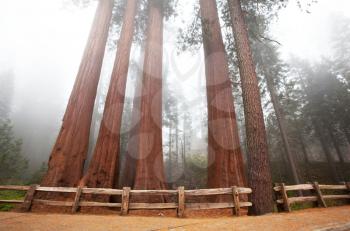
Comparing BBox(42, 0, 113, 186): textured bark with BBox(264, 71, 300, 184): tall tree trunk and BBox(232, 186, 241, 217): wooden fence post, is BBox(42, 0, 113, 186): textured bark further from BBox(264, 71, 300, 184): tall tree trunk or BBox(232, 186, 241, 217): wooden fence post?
BBox(264, 71, 300, 184): tall tree trunk

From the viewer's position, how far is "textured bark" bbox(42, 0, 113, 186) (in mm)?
8211

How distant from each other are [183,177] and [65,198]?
1992 centimetres

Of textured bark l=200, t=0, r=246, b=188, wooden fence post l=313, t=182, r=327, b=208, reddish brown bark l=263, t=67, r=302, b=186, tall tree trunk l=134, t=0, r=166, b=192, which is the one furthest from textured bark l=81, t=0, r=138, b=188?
reddish brown bark l=263, t=67, r=302, b=186

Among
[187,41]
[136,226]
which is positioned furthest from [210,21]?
[136,226]

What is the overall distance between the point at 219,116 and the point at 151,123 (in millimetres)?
2794

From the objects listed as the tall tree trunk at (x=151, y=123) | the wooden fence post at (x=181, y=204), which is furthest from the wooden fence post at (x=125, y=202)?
the tall tree trunk at (x=151, y=123)

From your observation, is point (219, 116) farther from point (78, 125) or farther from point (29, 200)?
point (29, 200)

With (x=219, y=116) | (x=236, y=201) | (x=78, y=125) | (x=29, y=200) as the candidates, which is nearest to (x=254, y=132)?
(x=236, y=201)

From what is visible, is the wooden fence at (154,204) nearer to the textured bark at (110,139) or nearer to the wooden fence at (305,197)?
the textured bark at (110,139)

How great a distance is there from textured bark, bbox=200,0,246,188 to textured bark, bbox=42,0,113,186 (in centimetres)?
489

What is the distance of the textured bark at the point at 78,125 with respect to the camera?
821 cm

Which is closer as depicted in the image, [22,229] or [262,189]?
[22,229]

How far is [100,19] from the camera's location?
11.3 meters

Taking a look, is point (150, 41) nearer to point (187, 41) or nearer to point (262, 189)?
point (187, 41)
